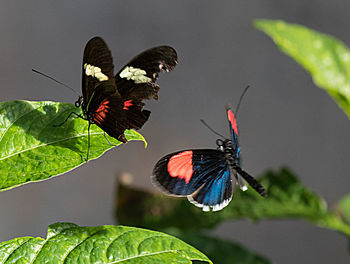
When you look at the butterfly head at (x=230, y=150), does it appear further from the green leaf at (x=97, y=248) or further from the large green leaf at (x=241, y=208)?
the large green leaf at (x=241, y=208)

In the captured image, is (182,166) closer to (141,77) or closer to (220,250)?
(141,77)

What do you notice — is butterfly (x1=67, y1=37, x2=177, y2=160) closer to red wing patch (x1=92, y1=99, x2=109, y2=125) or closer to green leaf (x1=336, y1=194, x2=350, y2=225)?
red wing patch (x1=92, y1=99, x2=109, y2=125)

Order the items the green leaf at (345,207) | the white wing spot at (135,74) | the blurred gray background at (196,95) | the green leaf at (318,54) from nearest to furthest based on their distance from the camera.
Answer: the white wing spot at (135,74), the green leaf at (318,54), the green leaf at (345,207), the blurred gray background at (196,95)

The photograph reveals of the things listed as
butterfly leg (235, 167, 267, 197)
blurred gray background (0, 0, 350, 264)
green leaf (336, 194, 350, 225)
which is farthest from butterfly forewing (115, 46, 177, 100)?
blurred gray background (0, 0, 350, 264)

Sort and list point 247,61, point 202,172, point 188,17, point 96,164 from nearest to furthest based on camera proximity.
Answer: point 202,172 → point 96,164 → point 188,17 → point 247,61

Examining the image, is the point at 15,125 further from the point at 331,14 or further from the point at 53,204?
the point at 331,14

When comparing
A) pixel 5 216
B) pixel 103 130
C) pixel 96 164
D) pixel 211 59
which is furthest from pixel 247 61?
pixel 103 130

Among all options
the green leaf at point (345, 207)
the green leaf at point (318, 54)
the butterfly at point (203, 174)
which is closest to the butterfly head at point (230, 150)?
the butterfly at point (203, 174)
